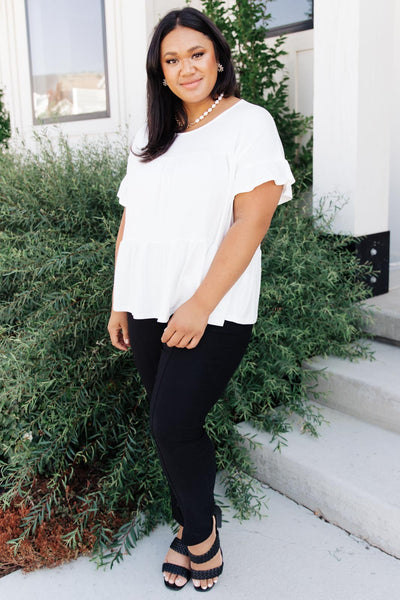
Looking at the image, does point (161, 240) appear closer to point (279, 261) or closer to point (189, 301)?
point (189, 301)

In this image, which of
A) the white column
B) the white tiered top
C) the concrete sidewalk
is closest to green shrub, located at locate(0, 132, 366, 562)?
the concrete sidewalk

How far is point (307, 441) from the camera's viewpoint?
247cm

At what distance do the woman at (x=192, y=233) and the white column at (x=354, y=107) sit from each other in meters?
1.60

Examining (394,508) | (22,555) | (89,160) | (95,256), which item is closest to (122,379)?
(95,256)

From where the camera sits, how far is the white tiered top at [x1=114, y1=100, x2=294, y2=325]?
1.59 meters

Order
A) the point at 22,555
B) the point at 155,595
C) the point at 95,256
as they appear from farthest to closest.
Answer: the point at 95,256 < the point at 22,555 < the point at 155,595

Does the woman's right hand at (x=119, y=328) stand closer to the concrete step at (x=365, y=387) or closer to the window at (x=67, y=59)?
the concrete step at (x=365, y=387)

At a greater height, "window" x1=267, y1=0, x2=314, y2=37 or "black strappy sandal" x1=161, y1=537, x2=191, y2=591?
"window" x1=267, y1=0, x2=314, y2=37

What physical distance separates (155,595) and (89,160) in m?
3.00

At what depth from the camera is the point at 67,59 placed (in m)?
6.09

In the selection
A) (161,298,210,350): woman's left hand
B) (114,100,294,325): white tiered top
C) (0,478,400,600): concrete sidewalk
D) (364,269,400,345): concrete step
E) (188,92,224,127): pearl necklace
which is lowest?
(0,478,400,600): concrete sidewalk

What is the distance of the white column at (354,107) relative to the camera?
10.3 ft

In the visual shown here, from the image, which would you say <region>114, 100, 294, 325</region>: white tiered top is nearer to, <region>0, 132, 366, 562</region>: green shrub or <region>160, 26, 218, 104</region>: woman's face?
<region>160, 26, 218, 104</region>: woman's face

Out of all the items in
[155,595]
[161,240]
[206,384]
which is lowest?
[155,595]
